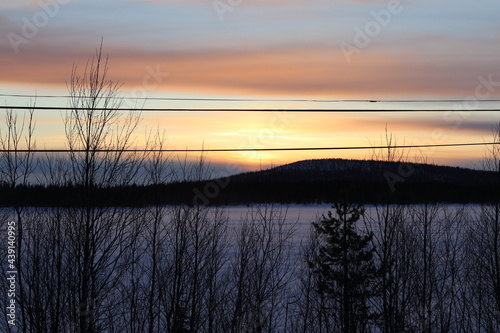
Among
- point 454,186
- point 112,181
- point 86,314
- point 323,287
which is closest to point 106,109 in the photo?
point 112,181

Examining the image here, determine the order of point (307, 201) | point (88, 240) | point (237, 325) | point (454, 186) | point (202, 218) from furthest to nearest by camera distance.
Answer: point (307, 201)
point (454, 186)
point (202, 218)
point (237, 325)
point (88, 240)

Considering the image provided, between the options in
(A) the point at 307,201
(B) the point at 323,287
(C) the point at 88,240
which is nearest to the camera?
(C) the point at 88,240

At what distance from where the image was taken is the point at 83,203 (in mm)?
10633

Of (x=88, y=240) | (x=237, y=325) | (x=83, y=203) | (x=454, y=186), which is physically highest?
(x=454, y=186)

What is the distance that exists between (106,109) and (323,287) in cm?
1714

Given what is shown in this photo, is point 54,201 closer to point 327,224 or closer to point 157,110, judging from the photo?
point 157,110

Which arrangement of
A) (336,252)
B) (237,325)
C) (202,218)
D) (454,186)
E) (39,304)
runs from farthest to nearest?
(454,186), (336,252), (202,218), (237,325), (39,304)

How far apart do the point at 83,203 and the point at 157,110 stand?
9.02ft

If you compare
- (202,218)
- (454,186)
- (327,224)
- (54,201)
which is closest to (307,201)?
(454,186)

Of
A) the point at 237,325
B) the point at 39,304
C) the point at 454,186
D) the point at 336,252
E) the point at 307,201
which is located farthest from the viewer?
the point at 307,201

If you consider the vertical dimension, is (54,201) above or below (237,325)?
above

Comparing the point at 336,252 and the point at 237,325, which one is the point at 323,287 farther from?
the point at 237,325

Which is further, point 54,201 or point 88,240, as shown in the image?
point 54,201

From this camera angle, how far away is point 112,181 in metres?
10.9
